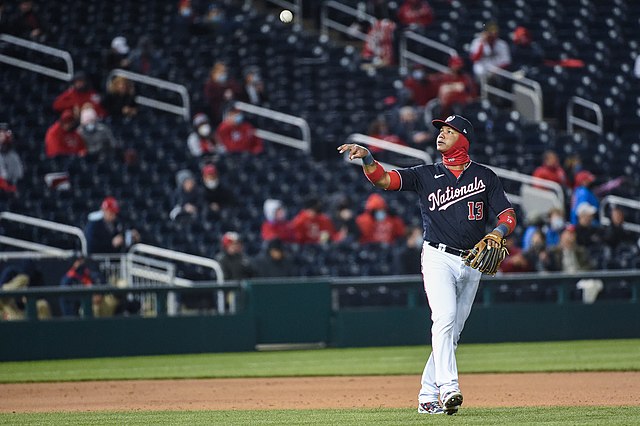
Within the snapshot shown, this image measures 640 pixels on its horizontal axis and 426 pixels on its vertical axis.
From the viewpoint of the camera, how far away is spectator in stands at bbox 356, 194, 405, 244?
19.5 m

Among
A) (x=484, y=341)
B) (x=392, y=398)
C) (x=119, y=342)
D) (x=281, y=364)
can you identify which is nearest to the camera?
(x=392, y=398)

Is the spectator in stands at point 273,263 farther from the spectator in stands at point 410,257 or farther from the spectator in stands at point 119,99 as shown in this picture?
the spectator in stands at point 119,99

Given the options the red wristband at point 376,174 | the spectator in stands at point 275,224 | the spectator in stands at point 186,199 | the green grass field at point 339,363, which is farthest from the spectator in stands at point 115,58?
the red wristband at point 376,174

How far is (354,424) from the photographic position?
8422 mm

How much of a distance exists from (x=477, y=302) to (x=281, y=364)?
12.3ft

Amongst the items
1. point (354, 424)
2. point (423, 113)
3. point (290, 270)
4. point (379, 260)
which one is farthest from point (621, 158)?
point (354, 424)

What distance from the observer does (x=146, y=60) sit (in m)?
22.5

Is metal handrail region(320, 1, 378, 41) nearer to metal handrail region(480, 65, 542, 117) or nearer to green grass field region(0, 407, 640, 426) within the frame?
metal handrail region(480, 65, 542, 117)

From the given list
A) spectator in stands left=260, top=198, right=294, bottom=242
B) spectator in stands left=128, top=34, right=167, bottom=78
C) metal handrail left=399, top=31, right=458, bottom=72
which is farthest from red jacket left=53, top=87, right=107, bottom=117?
metal handrail left=399, top=31, right=458, bottom=72

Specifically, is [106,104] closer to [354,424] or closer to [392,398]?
[392,398]

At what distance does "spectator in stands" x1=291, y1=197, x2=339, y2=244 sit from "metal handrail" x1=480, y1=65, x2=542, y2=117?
5863 mm

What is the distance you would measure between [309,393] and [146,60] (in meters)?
12.0

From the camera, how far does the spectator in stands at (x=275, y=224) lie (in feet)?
62.3

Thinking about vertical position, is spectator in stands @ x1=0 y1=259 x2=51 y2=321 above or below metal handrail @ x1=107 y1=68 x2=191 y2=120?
below
